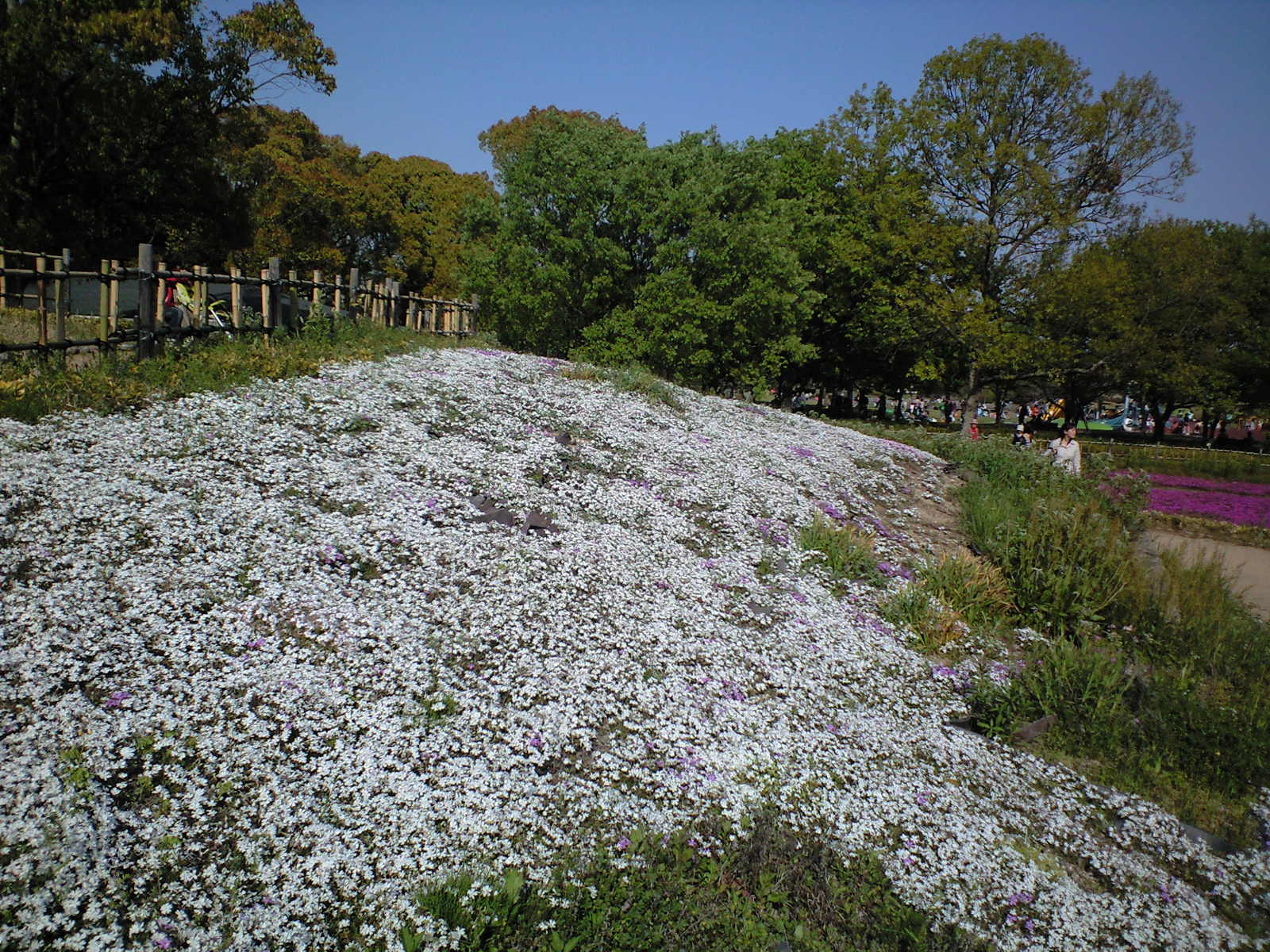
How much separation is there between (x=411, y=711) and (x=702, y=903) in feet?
6.98

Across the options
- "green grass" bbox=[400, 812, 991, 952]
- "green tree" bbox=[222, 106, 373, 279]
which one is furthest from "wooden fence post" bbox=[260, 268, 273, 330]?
"green tree" bbox=[222, 106, 373, 279]

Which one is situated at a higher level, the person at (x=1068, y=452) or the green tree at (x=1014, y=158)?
the green tree at (x=1014, y=158)

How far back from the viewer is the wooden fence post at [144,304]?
952 centimetres

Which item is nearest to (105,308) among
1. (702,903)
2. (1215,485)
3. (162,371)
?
(162,371)

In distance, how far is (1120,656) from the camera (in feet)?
24.2

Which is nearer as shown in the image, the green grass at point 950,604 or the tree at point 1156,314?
the green grass at point 950,604

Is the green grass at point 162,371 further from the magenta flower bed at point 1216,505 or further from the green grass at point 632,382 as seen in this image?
the magenta flower bed at point 1216,505

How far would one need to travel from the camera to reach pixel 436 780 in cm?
438

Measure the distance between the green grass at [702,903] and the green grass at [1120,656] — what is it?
9.08ft

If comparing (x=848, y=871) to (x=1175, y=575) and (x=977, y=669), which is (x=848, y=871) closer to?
(x=977, y=669)

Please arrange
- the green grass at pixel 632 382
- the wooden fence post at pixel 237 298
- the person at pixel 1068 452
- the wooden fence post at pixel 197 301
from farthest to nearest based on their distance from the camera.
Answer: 1. the person at pixel 1068 452
2. the green grass at pixel 632 382
3. the wooden fence post at pixel 237 298
4. the wooden fence post at pixel 197 301

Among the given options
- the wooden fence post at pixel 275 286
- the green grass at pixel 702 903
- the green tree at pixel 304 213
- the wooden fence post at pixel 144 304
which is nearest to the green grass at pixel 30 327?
the wooden fence post at pixel 275 286

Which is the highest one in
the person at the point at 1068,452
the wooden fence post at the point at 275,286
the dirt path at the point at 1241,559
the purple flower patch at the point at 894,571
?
the wooden fence post at the point at 275,286

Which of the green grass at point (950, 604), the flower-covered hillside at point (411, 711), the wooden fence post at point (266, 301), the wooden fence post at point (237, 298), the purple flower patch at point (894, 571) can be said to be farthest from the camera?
the wooden fence post at point (266, 301)
